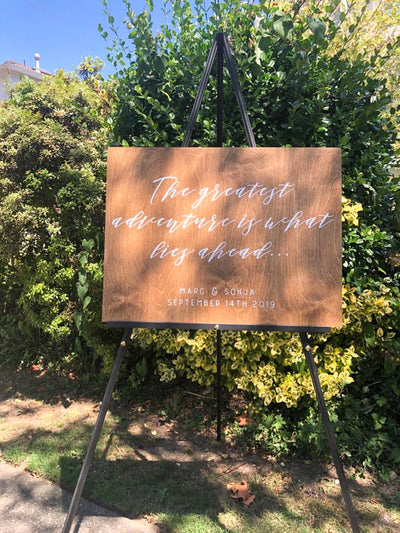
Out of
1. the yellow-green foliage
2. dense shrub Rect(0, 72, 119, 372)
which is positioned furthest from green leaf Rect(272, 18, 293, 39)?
the yellow-green foliage

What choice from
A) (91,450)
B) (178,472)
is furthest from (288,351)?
(91,450)

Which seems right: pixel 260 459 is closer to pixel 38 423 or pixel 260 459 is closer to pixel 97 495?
pixel 97 495

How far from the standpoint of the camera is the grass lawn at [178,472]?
2.02 metres

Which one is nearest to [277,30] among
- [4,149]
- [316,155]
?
[316,155]

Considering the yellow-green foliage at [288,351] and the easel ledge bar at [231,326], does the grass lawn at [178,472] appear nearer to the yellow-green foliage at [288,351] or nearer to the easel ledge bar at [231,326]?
the yellow-green foliage at [288,351]

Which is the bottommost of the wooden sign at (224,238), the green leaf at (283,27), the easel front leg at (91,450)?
the easel front leg at (91,450)

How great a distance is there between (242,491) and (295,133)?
2.32 meters

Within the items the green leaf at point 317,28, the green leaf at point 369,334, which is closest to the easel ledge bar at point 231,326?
the green leaf at point 369,334

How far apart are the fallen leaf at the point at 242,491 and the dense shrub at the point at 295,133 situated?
0.48 metres

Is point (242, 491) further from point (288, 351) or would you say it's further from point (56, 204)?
point (56, 204)

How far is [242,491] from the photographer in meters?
2.18

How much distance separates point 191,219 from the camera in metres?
1.82

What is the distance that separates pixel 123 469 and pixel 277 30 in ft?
9.81

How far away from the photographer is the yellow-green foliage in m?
2.46
